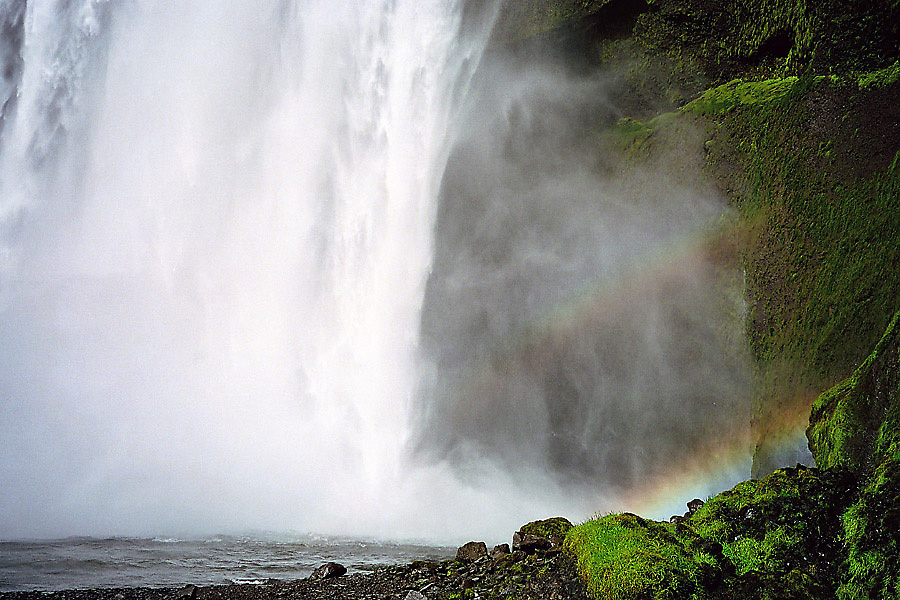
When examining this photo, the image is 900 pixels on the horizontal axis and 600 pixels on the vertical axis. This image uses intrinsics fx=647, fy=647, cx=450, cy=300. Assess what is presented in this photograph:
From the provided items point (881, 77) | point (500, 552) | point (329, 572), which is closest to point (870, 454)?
point (500, 552)

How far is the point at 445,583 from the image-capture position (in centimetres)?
718

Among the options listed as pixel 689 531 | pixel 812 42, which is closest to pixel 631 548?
pixel 689 531

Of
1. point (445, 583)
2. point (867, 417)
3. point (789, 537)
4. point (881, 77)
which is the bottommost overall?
point (445, 583)

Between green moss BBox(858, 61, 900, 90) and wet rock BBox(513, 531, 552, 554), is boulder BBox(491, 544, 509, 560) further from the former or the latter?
green moss BBox(858, 61, 900, 90)

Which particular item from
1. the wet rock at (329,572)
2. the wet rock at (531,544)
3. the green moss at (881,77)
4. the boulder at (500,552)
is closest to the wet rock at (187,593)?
the wet rock at (329,572)

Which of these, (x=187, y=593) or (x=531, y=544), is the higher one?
Answer: (x=531, y=544)

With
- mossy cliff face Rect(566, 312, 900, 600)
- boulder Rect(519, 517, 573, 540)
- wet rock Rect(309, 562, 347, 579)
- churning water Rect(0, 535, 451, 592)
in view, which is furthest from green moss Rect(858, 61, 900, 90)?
wet rock Rect(309, 562, 347, 579)

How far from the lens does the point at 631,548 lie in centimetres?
624

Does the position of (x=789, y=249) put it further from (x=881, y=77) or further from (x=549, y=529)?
(x=549, y=529)

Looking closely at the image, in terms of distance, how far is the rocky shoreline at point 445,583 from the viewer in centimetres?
668

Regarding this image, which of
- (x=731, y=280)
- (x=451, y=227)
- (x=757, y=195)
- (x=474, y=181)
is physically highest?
(x=474, y=181)

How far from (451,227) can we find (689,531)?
1312 cm

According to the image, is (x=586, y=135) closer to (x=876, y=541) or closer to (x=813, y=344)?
(x=813, y=344)

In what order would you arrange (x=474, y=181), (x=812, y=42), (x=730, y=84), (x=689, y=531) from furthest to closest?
(x=474, y=181) → (x=730, y=84) → (x=812, y=42) → (x=689, y=531)
